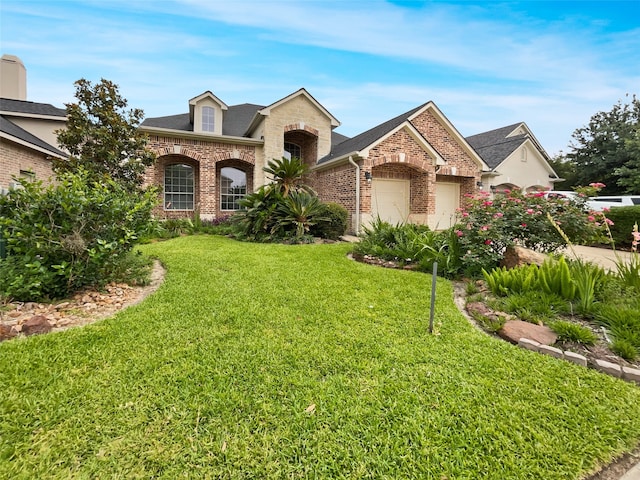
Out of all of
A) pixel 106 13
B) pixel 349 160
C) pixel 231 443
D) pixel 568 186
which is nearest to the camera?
pixel 231 443

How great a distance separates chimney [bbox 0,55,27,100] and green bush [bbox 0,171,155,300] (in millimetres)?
17618

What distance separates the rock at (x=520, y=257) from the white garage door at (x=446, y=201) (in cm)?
884

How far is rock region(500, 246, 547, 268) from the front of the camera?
4320mm

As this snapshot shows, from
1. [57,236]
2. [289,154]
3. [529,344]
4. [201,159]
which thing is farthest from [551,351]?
[289,154]

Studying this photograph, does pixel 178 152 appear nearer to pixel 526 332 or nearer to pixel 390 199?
pixel 390 199

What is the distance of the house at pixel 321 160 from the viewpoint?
11.1 metres

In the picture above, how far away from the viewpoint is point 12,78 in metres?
14.5

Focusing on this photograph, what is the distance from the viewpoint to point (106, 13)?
6238 millimetres

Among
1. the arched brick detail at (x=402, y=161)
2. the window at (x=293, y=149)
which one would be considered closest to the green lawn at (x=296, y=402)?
the arched brick detail at (x=402, y=161)

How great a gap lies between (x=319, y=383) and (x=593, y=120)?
1203 inches

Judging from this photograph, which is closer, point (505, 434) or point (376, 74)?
point (505, 434)

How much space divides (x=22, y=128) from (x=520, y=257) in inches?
777

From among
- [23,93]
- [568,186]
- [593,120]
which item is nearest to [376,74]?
[23,93]

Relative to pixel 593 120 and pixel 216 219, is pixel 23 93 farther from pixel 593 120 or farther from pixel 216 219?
pixel 593 120
